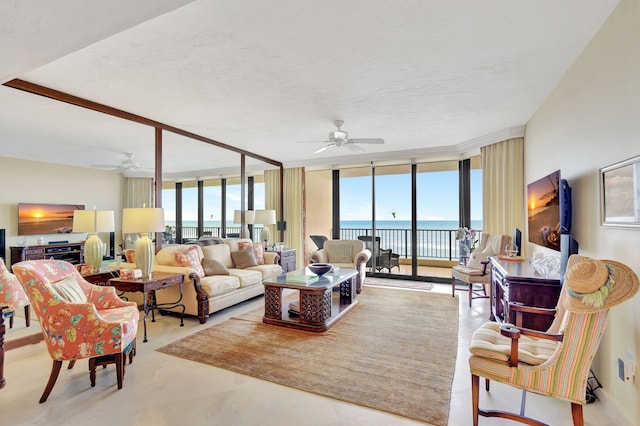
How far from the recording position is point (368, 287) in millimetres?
5594

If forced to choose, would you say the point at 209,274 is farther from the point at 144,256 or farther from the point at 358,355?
the point at 358,355

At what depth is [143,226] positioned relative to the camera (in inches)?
127

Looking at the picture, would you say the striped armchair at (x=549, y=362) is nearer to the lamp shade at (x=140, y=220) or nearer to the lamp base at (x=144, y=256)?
the lamp shade at (x=140, y=220)

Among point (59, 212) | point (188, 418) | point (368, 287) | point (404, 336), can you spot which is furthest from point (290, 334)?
point (59, 212)

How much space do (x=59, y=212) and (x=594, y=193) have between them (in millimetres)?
9163

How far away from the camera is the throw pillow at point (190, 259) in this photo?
158 inches

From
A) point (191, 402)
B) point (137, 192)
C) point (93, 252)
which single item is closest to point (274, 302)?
point (191, 402)

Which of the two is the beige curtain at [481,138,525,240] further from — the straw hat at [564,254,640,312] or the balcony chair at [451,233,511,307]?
the straw hat at [564,254,640,312]

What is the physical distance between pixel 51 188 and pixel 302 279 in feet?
21.8

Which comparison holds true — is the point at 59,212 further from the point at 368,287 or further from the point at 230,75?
the point at 368,287

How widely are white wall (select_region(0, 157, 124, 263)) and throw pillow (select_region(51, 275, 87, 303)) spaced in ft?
18.1

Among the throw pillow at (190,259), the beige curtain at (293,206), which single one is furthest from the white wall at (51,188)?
the throw pillow at (190,259)

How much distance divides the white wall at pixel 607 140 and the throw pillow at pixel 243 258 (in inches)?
168

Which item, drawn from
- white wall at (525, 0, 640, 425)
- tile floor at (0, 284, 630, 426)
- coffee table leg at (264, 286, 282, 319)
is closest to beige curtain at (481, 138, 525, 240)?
white wall at (525, 0, 640, 425)
